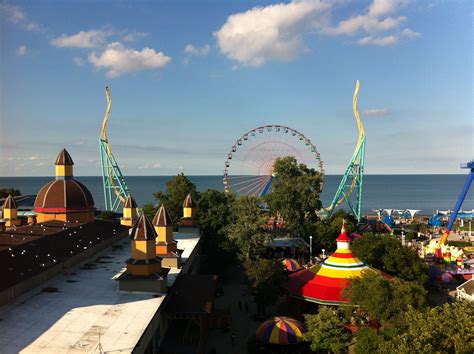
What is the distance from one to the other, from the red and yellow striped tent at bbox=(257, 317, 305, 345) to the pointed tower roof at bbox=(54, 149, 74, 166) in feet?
75.9

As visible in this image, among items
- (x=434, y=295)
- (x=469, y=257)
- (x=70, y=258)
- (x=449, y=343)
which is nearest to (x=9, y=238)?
(x=70, y=258)

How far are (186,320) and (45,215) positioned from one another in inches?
691

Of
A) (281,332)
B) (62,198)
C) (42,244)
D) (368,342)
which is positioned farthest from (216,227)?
(368,342)

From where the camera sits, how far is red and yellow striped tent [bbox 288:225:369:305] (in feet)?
97.5

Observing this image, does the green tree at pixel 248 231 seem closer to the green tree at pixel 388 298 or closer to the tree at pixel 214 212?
the tree at pixel 214 212

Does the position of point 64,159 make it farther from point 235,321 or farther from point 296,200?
point 296,200

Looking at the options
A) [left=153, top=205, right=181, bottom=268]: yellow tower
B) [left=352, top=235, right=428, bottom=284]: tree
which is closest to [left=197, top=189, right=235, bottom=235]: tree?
[left=153, top=205, right=181, bottom=268]: yellow tower

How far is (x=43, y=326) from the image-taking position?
63.1ft

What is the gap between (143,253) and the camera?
83.7 feet

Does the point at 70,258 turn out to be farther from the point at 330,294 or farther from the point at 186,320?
the point at 330,294

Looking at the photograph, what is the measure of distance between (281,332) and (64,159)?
24.5 m

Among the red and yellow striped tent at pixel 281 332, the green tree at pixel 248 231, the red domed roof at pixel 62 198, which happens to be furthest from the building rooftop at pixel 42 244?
the red and yellow striped tent at pixel 281 332

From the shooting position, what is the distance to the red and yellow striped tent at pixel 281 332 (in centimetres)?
2539

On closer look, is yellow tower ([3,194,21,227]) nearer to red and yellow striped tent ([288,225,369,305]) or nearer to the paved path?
the paved path
